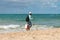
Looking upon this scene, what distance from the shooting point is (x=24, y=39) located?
12039 millimetres

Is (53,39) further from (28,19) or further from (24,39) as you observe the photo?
(28,19)

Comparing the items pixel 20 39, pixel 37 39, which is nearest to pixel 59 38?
pixel 37 39

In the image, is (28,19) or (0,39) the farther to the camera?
(28,19)

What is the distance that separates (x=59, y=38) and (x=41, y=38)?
0.94 meters

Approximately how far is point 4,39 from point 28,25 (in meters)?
3.55

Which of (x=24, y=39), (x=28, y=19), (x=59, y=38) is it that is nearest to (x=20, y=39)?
(x=24, y=39)

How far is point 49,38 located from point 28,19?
11.6ft

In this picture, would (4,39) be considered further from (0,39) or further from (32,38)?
(32,38)

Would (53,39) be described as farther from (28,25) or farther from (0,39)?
(28,25)

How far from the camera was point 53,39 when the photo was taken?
1188 cm

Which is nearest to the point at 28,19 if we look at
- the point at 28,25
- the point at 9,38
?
the point at 28,25

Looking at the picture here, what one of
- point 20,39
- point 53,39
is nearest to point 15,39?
point 20,39

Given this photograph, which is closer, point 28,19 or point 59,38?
point 59,38

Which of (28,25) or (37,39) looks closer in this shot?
(37,39)
